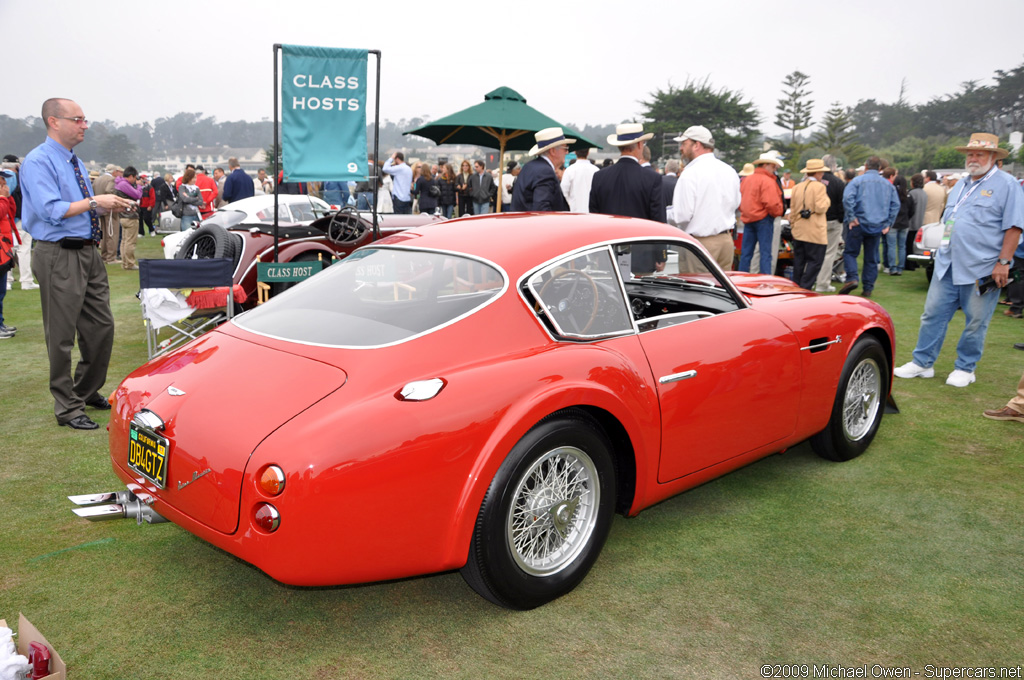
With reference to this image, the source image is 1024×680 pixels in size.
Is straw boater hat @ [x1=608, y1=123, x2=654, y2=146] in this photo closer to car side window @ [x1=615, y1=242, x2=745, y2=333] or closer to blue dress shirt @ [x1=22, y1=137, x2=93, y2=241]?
car side window @ [x1=615, y1=242, x2=745, y2=333]

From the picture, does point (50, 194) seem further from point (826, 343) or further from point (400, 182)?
point (400, 182)

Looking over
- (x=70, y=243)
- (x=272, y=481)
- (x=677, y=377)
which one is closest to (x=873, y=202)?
(x=677, y=377)

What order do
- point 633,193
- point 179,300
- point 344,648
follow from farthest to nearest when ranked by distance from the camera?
point 633,193 < point 179,300 < point 344,648

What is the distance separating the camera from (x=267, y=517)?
228 cm

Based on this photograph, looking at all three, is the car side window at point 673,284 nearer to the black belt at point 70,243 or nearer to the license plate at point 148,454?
the license plate at point 148,454

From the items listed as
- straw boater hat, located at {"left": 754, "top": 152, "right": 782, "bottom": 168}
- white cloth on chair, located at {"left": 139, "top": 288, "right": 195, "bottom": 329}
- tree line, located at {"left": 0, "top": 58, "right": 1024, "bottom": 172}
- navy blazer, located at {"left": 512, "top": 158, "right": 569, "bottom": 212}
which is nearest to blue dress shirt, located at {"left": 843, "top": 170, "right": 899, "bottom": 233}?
straw boater hat, located at {"left": 754, "top": 152, "right": 782, "bottom": 168}

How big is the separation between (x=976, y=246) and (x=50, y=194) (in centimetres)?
675

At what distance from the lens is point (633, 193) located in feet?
23.1

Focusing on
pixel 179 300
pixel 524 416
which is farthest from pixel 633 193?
pixel 524 416

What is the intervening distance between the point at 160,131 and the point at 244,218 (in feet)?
602

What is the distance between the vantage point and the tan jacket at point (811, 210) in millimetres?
9891

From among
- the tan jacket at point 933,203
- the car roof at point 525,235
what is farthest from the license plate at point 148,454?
the tan jacket at point 933,203

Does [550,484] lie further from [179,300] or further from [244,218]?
[244,218]

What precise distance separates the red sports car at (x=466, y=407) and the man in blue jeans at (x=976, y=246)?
9.04 feet
